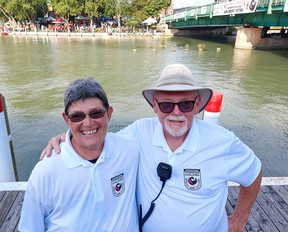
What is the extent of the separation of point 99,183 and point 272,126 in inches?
300

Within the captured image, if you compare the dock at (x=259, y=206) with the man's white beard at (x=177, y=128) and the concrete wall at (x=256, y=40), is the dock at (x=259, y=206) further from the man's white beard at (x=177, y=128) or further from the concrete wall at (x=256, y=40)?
the concrete wall at (x=256, y=40)

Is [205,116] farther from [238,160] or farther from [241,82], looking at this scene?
[241,82]

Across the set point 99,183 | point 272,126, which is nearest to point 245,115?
point 272,126

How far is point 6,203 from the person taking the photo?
3051 millimetres

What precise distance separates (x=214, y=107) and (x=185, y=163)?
1.80 meters

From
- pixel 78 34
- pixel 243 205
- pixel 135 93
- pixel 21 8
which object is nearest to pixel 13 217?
pixel 243 205

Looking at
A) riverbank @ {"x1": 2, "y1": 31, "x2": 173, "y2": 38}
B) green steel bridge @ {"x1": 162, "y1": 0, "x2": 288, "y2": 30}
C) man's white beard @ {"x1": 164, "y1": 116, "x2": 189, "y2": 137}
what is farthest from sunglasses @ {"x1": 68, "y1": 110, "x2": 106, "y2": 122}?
riverbank @ {"x1": 2, "y1": 31, "x2": 173, "y2": 38}

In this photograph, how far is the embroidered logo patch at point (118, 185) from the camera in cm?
170

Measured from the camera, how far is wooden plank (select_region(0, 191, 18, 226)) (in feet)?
9.44

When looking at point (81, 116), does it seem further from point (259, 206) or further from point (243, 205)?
point (259, 206)

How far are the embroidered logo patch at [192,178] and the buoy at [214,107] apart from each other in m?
1.76

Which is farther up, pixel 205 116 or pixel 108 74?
pixel 205 116

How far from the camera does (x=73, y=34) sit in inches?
1812

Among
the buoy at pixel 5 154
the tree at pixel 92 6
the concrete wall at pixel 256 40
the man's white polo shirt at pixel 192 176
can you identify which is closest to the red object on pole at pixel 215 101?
the man's white polo shirt at pixel 192 176
